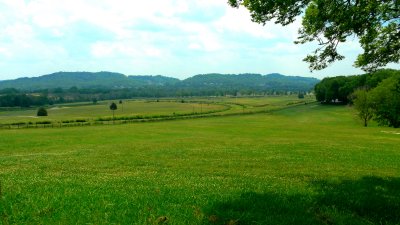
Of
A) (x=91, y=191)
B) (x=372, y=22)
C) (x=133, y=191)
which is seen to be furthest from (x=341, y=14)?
(x=91, y=191)

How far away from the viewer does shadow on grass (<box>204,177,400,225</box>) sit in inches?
424

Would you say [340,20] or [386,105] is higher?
[340,20]

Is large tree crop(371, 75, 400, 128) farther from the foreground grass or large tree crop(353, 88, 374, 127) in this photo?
the foreground grass

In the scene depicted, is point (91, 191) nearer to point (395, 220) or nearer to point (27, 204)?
point (27, 204)

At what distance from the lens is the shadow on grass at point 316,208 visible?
1077 cm

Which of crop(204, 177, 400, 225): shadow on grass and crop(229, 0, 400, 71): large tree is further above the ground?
crop(229, 0, 400, 71): large tree

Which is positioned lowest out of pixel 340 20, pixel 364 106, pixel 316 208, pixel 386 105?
pixel 364 106

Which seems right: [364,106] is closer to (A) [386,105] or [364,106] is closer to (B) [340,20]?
(A) [386,105]

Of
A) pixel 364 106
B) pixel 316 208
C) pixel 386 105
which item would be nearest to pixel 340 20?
pixel 316 208

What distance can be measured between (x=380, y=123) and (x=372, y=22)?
317 feet

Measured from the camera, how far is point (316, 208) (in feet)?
39.6

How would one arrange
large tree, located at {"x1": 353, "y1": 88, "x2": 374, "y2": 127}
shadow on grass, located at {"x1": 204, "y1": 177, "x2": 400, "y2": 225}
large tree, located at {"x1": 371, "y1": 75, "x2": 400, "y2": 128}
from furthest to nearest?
1. large tree, located at {"x1": 353, "y1": 88, "x2": 374, "y2": 127}
2. large tree, located at {"x1": 371, "y1": 75, "x2": 400, "y2": 128}
3. shadow on grass, located at {"x1": 204, "y1": 177, "x2": 400, "y2": 225}

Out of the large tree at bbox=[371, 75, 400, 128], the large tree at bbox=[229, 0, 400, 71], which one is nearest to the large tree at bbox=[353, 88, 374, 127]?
the large tree at bbox=[371, 75, 400, 128]

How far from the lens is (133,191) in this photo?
45.8 feet
